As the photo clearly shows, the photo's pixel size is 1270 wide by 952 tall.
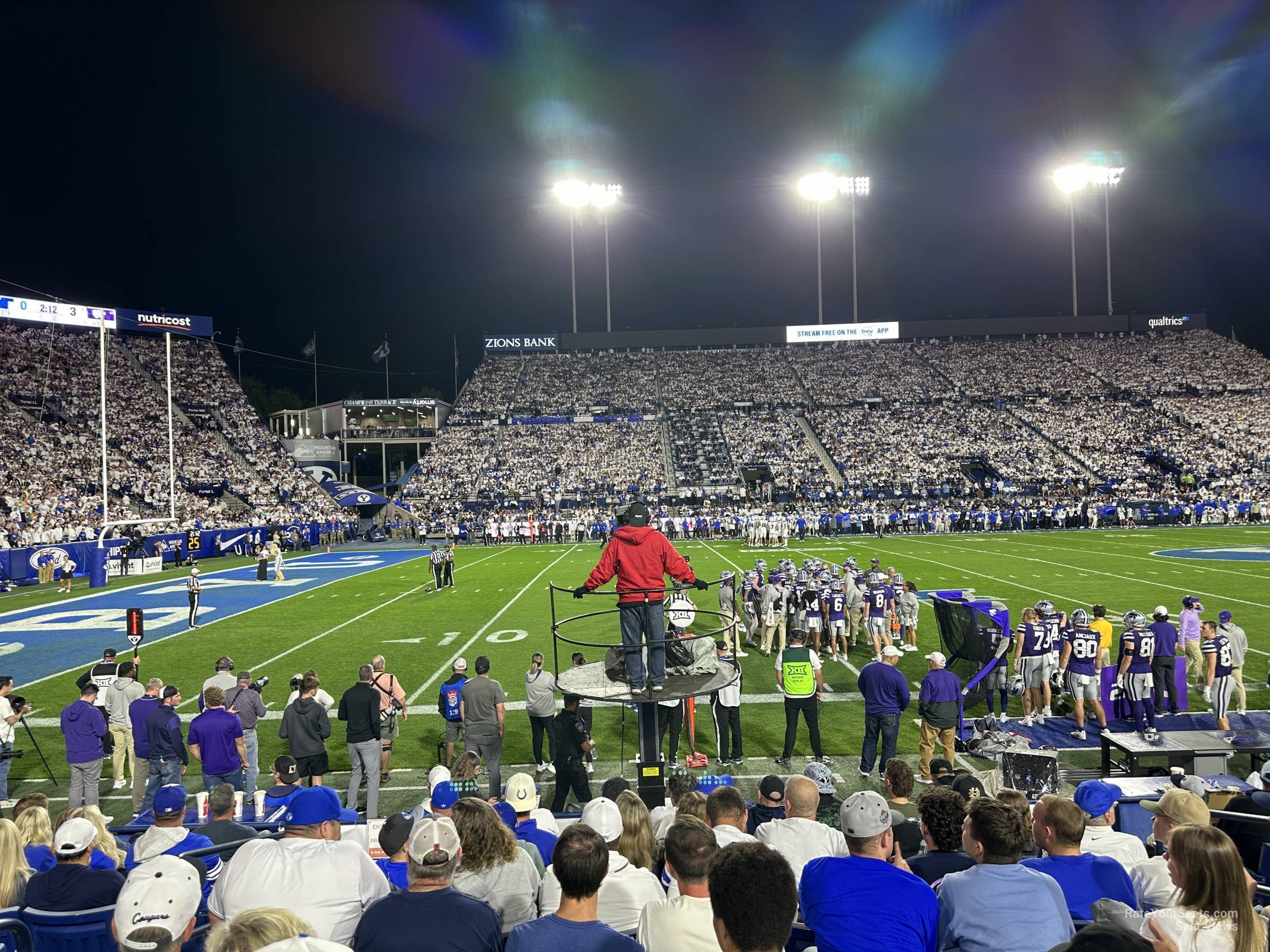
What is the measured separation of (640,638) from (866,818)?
2.83 m

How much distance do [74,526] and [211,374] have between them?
26597mm

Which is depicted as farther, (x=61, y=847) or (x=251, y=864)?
(x=61, y=847)

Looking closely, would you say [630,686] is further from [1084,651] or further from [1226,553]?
[1226,553]

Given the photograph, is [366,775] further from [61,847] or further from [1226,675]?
[1226,675]

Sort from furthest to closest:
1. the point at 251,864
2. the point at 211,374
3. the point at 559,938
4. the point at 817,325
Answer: the point at 817,325, the point at 211,374, the point at 251,864, the point at 559,938

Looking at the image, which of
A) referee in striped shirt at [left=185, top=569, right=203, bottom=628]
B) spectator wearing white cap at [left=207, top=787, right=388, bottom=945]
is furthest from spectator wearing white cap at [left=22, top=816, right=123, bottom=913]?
referee in striped shirt at [left=185, top=569, right=203, bottom=628]

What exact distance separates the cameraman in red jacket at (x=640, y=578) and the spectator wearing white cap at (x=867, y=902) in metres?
2.60

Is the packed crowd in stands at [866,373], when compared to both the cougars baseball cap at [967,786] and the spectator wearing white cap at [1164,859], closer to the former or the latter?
the cougars baseball cap at [967,786]

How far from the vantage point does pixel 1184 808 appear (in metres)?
4.38

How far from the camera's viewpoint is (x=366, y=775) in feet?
28.3

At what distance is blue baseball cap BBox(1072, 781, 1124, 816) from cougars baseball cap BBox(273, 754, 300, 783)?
578 centimetres

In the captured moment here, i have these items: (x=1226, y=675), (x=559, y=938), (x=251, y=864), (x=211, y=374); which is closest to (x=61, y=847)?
(x=251, y=864)

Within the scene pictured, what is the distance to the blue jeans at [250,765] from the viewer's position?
9.01 meters

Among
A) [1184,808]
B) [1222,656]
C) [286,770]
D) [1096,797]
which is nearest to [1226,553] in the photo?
[1222,656]
